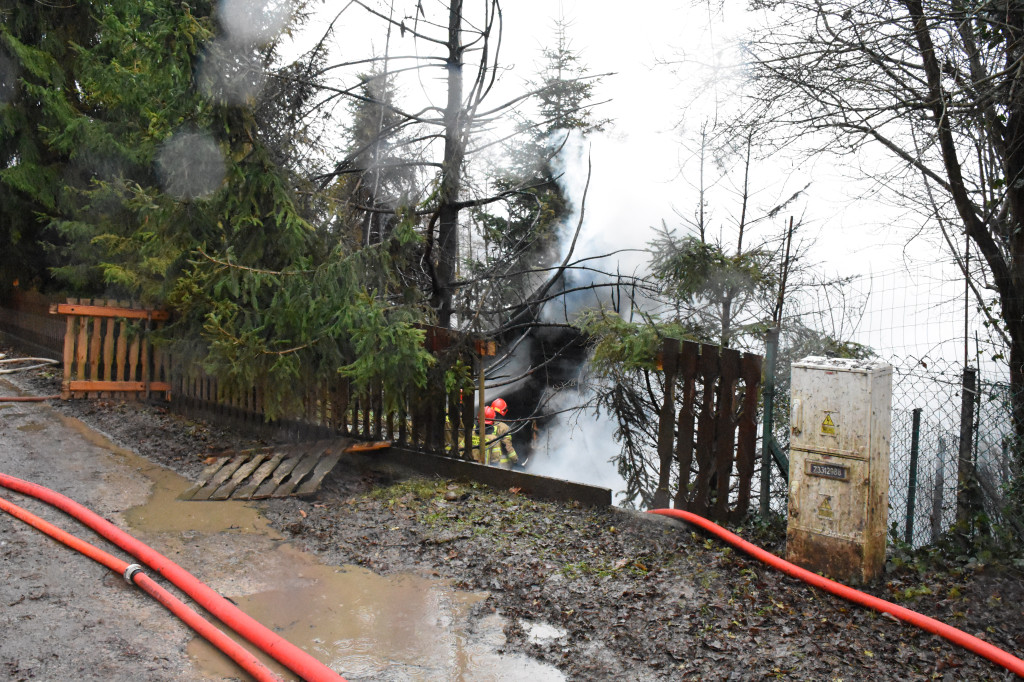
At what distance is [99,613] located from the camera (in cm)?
352

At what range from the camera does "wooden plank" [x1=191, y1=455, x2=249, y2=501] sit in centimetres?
570

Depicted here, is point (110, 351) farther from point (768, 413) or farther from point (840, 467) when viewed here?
point (840, 467)

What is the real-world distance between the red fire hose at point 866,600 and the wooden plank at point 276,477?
126 inches

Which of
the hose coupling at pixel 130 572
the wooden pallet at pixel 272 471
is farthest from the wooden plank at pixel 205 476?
the hose coupling at pixel 130 572

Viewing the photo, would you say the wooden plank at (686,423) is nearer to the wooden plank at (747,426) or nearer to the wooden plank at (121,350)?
the wooden plank at (747,426)

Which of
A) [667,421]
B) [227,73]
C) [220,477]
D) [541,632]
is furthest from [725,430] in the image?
[227,73]

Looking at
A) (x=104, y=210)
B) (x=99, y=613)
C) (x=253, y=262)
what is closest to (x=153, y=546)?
(x=99, y=613)

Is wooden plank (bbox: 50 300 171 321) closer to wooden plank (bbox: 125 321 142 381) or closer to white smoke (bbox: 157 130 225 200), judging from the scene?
wooden plank (bbox: 125 321 142 381)

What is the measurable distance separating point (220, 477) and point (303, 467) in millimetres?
683

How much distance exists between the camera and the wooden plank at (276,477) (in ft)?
19.0

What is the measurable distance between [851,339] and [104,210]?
1106 centimetres

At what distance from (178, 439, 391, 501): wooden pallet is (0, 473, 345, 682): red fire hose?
0.95 meters

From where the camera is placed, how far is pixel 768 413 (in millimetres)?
4871

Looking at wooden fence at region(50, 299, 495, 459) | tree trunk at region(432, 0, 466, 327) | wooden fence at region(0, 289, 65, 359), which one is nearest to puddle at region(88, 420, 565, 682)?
wooden fence at region(50, 299, 495, 459)
